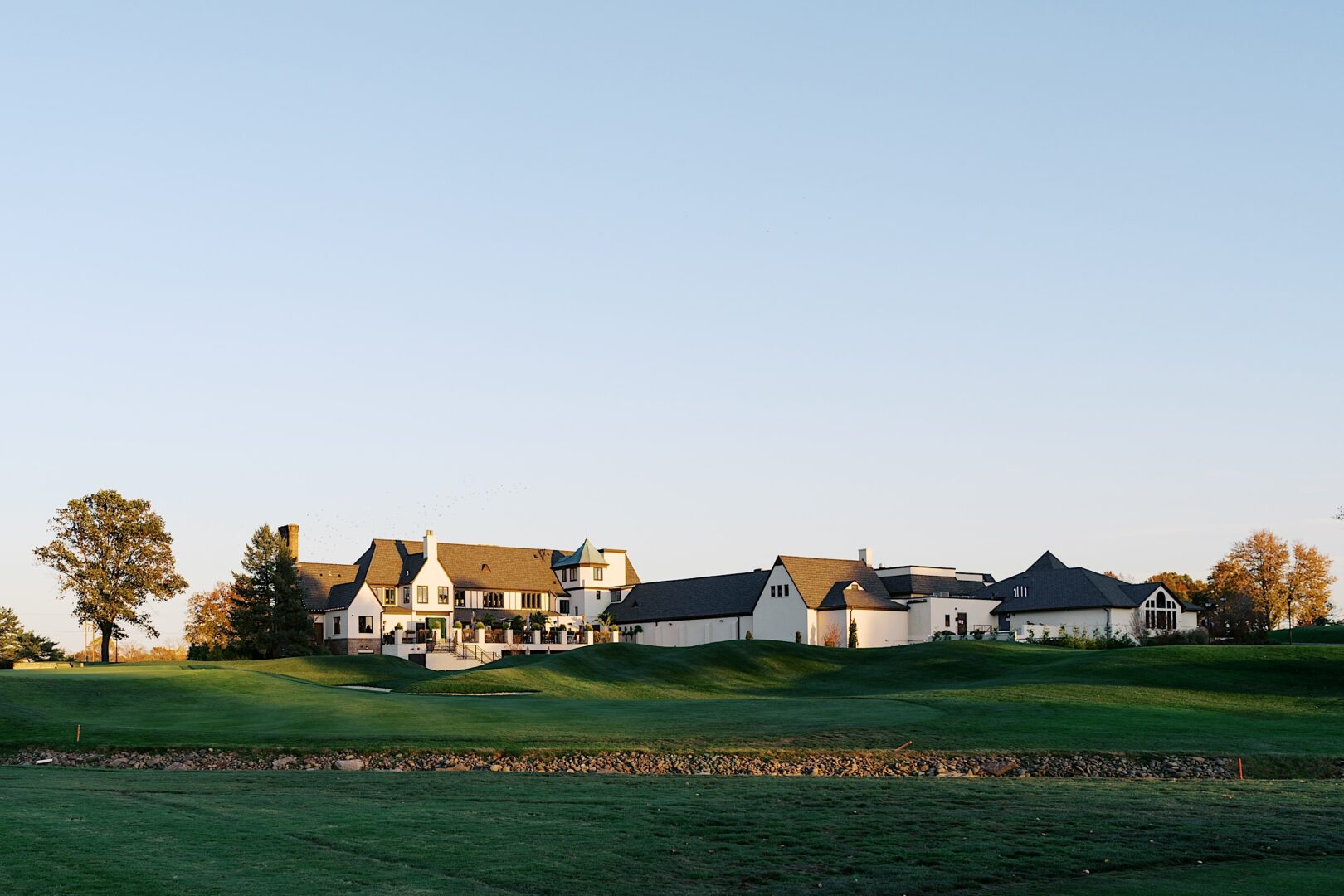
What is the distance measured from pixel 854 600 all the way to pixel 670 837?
Answer: 7216 centimetres

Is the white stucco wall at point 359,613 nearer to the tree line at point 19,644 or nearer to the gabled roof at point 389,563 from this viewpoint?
the gabled roof at point 389,563

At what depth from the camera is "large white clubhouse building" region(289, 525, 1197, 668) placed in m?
83.0

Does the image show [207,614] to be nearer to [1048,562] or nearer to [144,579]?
[144,579]

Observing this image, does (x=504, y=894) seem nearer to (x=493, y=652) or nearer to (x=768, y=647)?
(x=768, y=647)

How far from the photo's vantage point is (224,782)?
23016 mm

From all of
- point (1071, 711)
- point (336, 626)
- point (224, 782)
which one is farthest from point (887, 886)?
point (336, 626)

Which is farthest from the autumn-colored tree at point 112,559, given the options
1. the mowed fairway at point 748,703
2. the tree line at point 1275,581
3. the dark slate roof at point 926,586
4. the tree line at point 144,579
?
the tree line at point 1275,581

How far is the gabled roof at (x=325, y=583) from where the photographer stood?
305ft

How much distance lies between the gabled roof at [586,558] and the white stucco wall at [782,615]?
17898mm

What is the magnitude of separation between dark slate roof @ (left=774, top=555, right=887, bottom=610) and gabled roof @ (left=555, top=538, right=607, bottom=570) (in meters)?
19.0

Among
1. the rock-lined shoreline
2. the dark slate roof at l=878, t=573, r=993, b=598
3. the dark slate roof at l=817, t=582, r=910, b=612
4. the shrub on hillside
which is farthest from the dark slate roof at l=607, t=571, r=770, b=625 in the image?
the rock-lined shoreline

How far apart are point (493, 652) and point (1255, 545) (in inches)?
3093

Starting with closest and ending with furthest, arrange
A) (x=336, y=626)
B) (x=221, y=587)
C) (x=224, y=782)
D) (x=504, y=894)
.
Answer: (x=504, y=894)
(x=224, y=782)
(x=336, y=626)
(x=221, y=587)

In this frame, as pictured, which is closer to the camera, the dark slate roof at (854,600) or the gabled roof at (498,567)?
the dark slate roof at (854,600)
